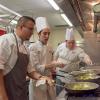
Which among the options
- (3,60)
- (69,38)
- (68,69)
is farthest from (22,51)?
(69,38)

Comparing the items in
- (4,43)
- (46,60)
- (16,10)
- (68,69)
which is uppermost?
(16,10)

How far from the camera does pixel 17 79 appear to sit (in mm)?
2064

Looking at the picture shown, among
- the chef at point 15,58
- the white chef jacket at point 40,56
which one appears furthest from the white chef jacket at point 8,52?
the white chef jacket at point 40,56

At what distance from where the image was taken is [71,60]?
4.09 meters

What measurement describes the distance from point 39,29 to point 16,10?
5.07 metres

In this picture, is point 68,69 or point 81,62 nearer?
point 68,69

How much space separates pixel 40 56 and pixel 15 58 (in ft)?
2.63

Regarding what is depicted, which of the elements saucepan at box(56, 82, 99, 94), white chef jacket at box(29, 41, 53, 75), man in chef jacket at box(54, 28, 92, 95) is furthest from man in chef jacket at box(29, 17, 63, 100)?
man in chef jacket at box(54, 28, 92, 95)

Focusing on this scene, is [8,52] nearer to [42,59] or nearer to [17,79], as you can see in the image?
[17,79]

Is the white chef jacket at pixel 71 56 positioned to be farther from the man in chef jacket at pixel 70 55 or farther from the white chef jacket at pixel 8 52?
the white chef jacket at pixel 8 52

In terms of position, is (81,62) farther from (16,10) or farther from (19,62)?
(16,10)

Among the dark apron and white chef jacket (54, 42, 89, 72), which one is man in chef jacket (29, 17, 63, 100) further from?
white chef jacket (54, 42, 89, 72)

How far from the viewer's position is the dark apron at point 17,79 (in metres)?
2.02

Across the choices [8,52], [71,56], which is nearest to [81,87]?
[8,52]
